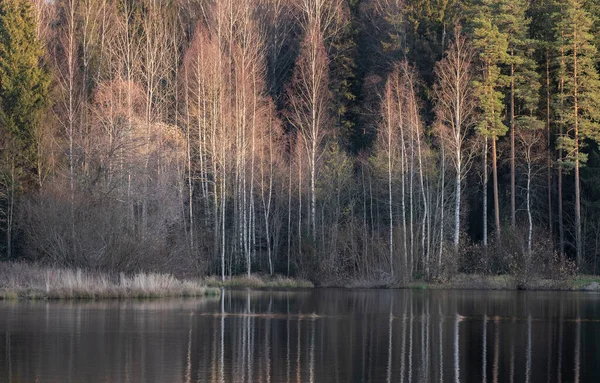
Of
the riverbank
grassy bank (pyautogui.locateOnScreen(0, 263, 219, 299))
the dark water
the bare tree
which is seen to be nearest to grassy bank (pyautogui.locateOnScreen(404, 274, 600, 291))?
the riverbank

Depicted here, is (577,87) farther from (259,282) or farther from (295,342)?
(295,342)

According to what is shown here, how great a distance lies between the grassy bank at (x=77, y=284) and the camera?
3791 cm

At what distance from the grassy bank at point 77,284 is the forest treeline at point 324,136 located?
7306mm

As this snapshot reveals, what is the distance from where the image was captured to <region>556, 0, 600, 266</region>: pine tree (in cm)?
5556

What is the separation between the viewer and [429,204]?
56250 millimetres

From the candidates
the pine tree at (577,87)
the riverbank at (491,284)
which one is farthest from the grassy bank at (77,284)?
the pine tree at (577,87)

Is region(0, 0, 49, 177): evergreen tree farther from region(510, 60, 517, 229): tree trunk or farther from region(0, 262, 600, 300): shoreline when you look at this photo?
region(510, 60, 517, 229): tree trunk

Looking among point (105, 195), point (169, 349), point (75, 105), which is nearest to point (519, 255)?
point (105, 195)

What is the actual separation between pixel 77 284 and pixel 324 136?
26.7 m

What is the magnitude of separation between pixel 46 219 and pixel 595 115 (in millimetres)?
33543

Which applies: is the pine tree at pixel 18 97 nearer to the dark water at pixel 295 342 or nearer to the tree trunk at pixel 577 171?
the dark water at pixel 295 342

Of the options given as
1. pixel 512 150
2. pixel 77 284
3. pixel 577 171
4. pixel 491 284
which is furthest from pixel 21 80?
pixel 577 171

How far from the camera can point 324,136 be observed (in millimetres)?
61062

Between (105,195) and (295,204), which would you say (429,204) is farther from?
(105,195)
